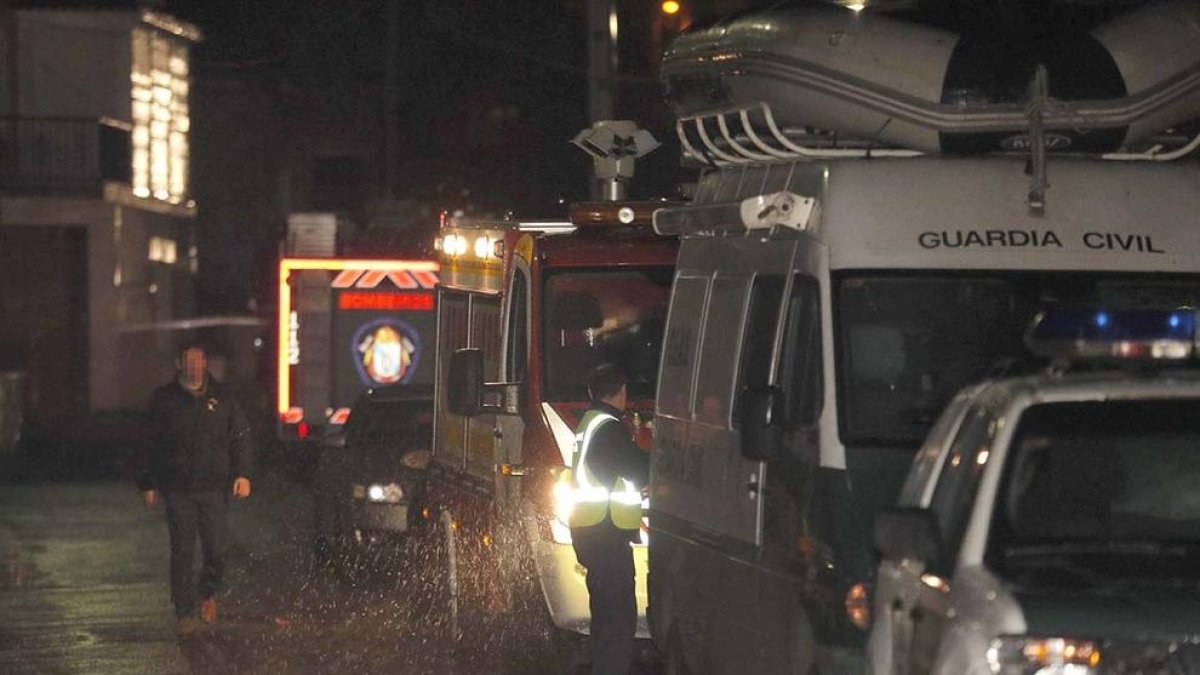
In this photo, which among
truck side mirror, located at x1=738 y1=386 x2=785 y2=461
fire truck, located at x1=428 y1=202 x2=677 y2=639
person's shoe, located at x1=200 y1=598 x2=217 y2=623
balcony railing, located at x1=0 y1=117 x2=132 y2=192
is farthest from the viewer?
balcony railing, located at x1=0 y1=117 x2=132 y2=192

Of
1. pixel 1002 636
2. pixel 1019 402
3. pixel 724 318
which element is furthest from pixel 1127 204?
pixel 1002 636

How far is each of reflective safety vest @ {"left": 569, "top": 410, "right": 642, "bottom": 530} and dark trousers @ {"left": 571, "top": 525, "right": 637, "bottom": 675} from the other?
60mm

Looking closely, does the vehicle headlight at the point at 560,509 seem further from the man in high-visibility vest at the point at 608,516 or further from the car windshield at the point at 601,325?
the man in high-visibility vest at the point at 608,516

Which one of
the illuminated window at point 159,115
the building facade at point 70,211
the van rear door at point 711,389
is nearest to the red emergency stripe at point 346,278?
the van rear door at point 711,389

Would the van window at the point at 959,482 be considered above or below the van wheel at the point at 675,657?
above

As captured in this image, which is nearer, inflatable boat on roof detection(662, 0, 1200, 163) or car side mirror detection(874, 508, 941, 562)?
car side mirror detection(874, 508, 941, 562)

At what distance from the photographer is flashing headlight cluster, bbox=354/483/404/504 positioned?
16.5 meters

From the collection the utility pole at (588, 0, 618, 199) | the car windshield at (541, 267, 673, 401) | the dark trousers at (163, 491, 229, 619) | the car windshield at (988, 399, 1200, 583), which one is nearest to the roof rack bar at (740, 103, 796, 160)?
the car windshield at (541, 267, 673, 401)

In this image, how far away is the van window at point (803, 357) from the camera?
8.77 m

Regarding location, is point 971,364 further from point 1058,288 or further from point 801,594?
point 801,594

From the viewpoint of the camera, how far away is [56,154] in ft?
144

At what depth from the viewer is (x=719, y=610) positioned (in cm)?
973

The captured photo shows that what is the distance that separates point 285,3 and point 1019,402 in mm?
53405

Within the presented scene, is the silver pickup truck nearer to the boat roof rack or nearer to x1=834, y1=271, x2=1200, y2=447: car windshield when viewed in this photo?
x1=834, y1=271, x2=1200, y2=447: car windshield
